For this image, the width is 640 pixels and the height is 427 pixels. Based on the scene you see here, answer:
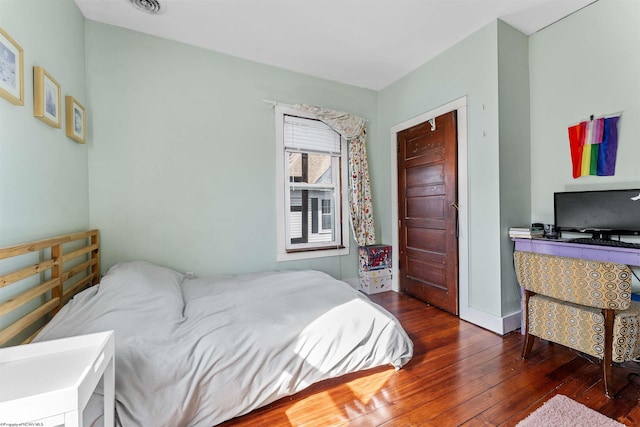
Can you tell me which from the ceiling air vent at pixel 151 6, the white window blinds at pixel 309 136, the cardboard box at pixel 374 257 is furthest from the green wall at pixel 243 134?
the cardboard box at pixel 374 257

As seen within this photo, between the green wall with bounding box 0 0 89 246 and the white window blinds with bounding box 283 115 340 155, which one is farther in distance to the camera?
the white window blinds with bounding box 283 115 340 155

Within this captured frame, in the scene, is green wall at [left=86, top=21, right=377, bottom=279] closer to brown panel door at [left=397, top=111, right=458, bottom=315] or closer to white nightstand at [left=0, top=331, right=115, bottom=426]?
brown panel door at [left=397, top=111, right=458, bottom=315]

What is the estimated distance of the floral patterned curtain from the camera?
10.9ft

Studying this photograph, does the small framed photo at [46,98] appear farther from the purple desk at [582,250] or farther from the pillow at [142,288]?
the purple desk at [582,250]

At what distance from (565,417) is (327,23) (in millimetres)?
3189

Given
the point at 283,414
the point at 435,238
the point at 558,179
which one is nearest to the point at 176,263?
the point at 283,414

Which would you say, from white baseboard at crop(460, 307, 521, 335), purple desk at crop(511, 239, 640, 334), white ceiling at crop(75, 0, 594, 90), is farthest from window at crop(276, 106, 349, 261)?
purple desk at crop(511, 239, 640, 334)

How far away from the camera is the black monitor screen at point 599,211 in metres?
1.89

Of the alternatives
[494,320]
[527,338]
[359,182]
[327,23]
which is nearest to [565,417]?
[527,338]

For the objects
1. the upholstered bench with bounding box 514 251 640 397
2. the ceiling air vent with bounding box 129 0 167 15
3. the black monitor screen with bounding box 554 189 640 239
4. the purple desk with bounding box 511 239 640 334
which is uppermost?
the ceiling air vent with bounding box 129 0 167 15

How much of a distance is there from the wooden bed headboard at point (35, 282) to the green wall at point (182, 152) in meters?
A: 0.39

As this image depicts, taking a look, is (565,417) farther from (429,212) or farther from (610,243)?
(429,212)

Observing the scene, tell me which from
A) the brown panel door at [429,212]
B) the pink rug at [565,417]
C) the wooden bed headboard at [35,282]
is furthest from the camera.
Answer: the brown panel door at [429,212]

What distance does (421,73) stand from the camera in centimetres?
299
